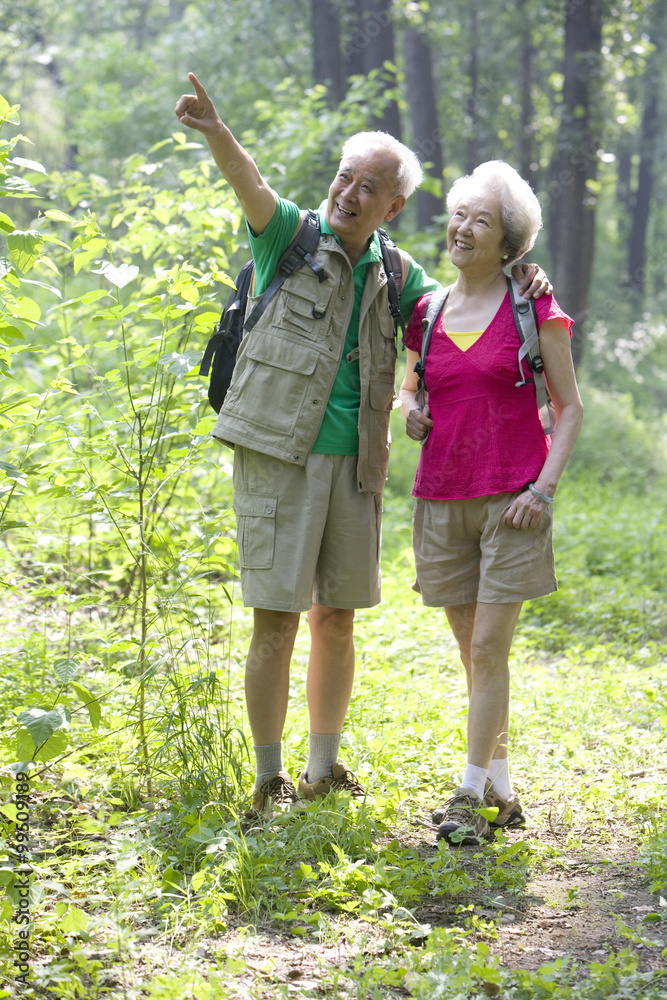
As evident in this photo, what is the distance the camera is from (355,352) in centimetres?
312

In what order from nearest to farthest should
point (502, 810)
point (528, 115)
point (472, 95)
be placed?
point (502, 810), point (528, 115), point (472, 95)

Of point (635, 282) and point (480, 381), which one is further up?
point (635, 282)

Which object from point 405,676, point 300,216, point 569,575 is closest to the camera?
point 300,216

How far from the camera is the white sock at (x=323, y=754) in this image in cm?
329

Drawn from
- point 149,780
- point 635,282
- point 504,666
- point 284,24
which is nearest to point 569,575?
point 504,666

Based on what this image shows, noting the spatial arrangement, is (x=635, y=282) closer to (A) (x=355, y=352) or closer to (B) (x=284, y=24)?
(B) (x=284, y=24)

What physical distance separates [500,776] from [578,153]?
10513 mm

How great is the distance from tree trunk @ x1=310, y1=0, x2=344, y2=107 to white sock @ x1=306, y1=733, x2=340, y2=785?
12.5 m

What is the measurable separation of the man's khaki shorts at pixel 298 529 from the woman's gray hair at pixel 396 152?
97 centimetres

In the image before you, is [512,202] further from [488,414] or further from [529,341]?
[488,414]

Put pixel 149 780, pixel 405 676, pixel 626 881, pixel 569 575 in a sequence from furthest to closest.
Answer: pixel 569 575, pixel 405 676, pixel 149 780, pixel 626 881

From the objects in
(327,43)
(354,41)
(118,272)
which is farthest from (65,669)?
(354,41)

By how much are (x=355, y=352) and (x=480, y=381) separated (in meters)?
0.44

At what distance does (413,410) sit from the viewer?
329 centimetres
